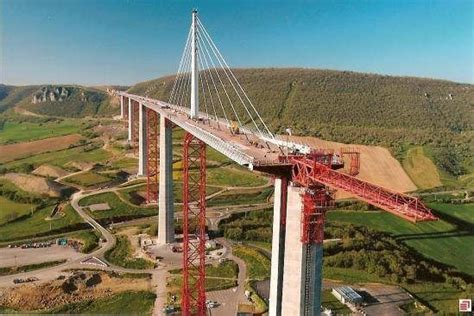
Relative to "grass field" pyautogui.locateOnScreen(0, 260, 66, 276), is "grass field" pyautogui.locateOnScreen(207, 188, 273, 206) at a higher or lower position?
higher

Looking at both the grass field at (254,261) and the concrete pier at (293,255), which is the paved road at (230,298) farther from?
the concrete pier at (293,255)

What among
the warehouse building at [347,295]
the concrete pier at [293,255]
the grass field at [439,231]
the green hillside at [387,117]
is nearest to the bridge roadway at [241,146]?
the concrete pier at [293,255]

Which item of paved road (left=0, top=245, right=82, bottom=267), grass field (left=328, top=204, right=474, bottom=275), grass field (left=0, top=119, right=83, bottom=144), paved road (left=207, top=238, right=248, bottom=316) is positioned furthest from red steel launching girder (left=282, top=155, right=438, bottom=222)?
grass field (left=0, top=119, right=83, bottom=144)

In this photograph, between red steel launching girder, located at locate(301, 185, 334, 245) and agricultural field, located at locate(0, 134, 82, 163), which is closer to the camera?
red steel launching girder, located at locate(301, 185, 334, 245)

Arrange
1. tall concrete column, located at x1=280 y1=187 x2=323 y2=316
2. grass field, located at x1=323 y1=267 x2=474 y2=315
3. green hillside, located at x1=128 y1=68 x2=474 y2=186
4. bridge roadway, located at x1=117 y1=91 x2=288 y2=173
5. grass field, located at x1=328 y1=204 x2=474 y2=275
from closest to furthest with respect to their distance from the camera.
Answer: tall concrete column, located at x1=280 y1=187 x2=323 y2=316 → bridge roadway, located at x1=117 y1=91 x2=288 y2=173 → grass field, located at x1=323 y1=267 x2=474 y2=315 → grass field, located at x1=328 y1=204 x2=474 y2=275 → green hillside, located at x1=128 y1=68 x2=474 y2=186

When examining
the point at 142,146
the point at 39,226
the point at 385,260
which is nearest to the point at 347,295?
the point at 385,260

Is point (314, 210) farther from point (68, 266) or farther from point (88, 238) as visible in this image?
point (88, 238)

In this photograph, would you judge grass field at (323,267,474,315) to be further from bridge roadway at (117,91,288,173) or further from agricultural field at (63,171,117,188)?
agricultural field at (63,171,117,188)

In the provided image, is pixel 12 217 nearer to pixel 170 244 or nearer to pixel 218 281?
pixel 170 244
